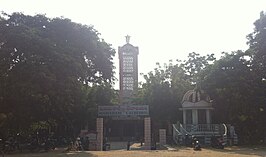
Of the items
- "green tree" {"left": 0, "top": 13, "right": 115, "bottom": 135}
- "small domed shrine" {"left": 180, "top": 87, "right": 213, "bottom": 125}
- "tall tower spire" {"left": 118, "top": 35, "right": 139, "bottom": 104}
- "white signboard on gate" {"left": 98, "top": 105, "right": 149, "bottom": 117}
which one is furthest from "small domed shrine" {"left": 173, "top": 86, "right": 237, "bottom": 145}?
"tall tower spire" {"left": 118, "top": 35, "right": 139, "bottom": 104}

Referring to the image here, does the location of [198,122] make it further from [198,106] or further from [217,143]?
[217,143]

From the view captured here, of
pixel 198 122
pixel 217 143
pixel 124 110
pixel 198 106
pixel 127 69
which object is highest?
pixel 127 69

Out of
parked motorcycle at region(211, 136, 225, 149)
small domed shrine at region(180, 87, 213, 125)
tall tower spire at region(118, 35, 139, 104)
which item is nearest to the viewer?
parked motorcycle at region(211, 136, 225, 149)

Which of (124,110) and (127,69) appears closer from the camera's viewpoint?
(124,110)

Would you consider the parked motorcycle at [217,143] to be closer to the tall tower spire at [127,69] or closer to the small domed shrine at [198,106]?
the small domed shrine at [198,106]

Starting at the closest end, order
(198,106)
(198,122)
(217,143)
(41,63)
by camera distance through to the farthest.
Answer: (41,63) → (217,143) → (198,106) → (198,122)

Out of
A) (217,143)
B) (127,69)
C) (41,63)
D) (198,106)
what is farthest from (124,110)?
(127,69)

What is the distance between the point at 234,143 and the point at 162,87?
26.9 ft

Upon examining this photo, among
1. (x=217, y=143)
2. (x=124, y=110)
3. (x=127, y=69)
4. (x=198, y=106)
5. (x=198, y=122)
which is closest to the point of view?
(x=217, y=143)

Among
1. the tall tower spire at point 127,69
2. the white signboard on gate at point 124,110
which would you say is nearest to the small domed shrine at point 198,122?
the white signboard on gate at point 124,110

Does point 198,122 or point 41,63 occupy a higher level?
point 41,63

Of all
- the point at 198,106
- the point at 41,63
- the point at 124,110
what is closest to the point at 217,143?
the point at 198,106

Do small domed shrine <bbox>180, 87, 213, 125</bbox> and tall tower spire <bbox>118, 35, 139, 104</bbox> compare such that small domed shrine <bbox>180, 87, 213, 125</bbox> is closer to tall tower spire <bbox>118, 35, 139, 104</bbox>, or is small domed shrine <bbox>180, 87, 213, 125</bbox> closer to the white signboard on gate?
the white signboard on gate

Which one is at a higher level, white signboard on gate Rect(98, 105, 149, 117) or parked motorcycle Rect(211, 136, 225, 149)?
white signboard on gate Rect(98, 105, 149, 117)
